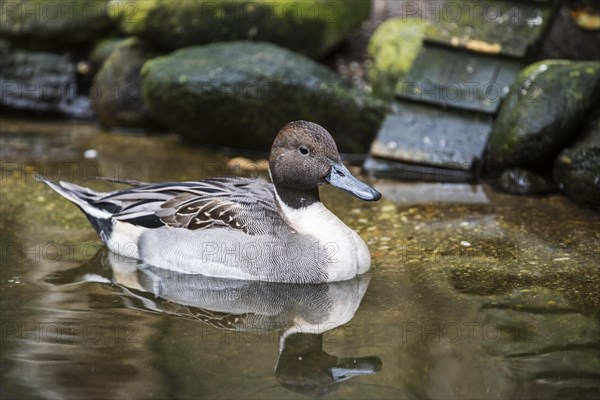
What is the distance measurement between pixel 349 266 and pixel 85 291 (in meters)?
1.65

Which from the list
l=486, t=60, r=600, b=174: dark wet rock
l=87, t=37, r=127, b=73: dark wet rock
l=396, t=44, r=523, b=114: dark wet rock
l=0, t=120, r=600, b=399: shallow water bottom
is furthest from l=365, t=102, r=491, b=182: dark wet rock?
l=87, t=37, r=127, b=73: dark wet rock

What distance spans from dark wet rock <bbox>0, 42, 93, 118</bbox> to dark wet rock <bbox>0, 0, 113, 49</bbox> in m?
0.24

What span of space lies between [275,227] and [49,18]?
213 inches

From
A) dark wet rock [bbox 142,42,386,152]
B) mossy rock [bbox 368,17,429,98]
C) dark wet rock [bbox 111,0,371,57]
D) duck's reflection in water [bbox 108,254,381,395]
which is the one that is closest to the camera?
duck's reflection in water [bbox 108,254,381,395]

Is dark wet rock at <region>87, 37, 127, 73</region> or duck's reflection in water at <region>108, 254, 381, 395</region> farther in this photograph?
dark wet rock at <region>87, 37, 127, 73</region>

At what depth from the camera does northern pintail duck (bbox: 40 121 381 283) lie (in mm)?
5875

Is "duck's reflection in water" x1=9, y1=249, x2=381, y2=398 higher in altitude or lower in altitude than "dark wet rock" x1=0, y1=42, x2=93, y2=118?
higher

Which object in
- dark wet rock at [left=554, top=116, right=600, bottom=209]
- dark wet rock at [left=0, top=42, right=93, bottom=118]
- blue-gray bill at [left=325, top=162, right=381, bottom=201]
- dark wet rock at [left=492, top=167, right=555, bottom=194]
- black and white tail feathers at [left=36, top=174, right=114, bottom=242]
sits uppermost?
blue-gray bill at [left=325, top=162, right=381, bottom=201]

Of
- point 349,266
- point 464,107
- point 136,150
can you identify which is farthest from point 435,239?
point 136,150

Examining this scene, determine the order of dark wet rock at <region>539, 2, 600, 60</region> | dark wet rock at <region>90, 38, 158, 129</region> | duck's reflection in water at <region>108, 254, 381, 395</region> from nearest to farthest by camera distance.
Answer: duck's reflection in water at <region>108, 254, 381, 395</region>
dark wet rock at <region>539, 2, 600, 60</region>
dark wet rock at <region>90, 38, 158, 129</region>

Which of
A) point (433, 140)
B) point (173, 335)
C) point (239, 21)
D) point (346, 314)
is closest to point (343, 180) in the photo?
point (346, 314)

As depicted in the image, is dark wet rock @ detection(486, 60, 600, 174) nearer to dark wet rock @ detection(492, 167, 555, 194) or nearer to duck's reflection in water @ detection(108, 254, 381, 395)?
dark wet rock @ detection(492, 167, 555, 194)

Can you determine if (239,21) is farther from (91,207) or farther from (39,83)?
(91,207)

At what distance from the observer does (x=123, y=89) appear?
9.85 meters
